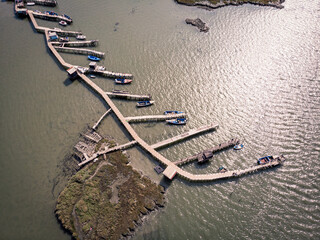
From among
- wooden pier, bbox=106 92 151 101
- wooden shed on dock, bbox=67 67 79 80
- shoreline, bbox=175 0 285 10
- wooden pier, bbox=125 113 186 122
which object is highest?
shoreline, bbox=175 0 285 10

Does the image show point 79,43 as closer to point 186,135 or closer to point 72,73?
point 72,73

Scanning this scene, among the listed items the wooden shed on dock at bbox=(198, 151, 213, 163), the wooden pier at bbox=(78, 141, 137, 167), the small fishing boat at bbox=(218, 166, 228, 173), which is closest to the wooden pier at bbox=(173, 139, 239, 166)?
the wooden shed on dock at bbox=(198, 151, 213, 163)

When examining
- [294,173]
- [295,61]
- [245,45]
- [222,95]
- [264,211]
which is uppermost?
[245,45]

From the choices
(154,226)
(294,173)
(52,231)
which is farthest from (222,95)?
(52,231)

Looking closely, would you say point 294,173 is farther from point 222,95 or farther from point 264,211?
point 222,95

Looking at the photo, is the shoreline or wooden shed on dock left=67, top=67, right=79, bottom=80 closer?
wooden shed on dock left=67, top=67, right=79, bottom=80

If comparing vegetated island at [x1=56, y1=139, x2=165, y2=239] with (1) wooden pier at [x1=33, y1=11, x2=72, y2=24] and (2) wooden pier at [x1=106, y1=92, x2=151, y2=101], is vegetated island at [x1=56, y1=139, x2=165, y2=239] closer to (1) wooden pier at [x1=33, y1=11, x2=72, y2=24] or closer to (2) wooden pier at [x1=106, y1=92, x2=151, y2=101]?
(2) wooden pier at [x1=106, y1=92, x2=151, y2=101]

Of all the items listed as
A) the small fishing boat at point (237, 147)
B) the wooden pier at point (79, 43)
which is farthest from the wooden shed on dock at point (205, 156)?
the wooden pier at point (79, 43)
